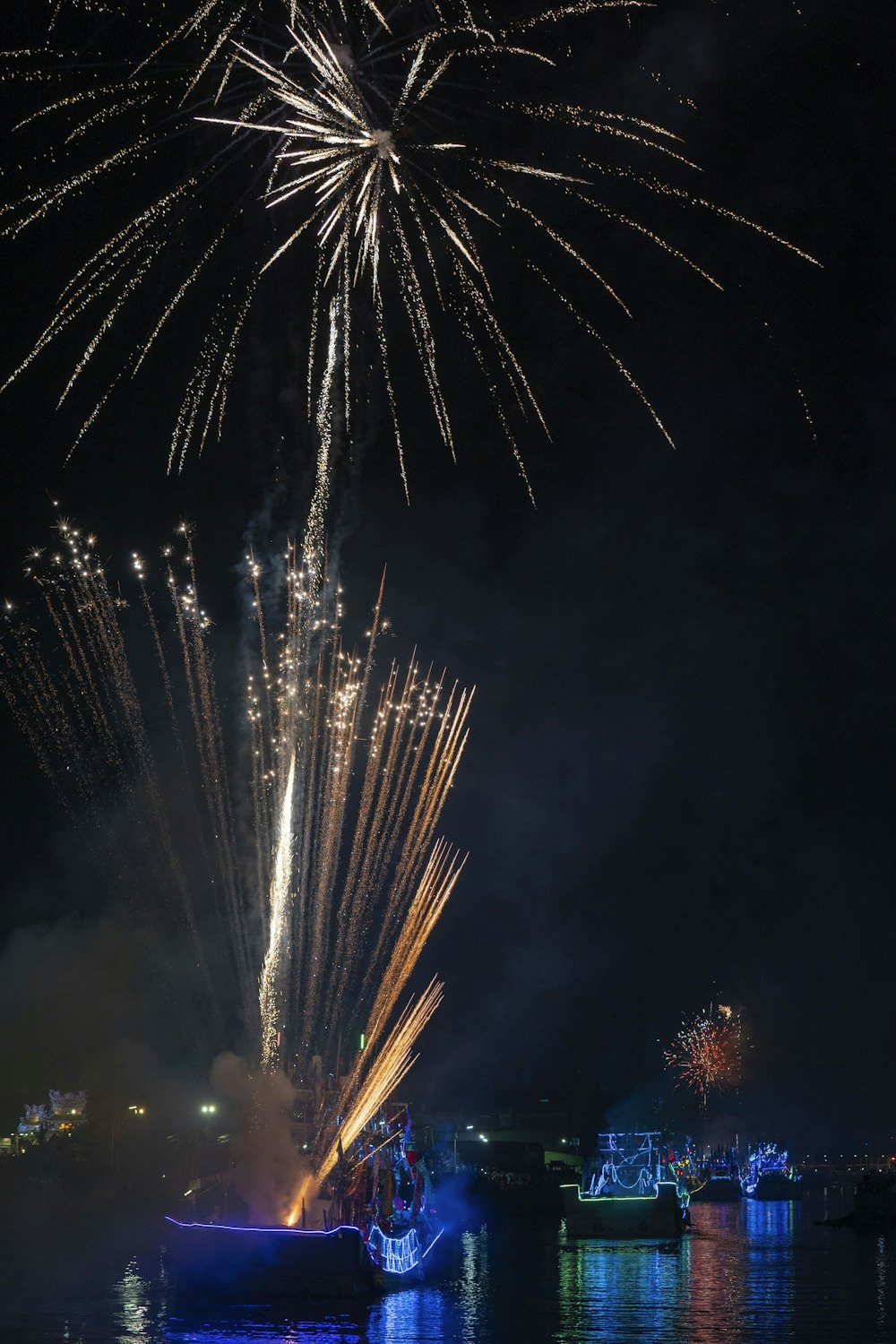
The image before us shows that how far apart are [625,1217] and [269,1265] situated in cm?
3336

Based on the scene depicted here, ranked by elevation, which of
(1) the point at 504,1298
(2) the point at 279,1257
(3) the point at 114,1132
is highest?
(2) the point at 279,1257

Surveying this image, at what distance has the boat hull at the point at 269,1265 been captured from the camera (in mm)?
27781

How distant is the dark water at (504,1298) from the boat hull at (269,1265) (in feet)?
1.27

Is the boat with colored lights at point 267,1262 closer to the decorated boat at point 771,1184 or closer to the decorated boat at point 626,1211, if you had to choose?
the decorated boat at point 626,1211

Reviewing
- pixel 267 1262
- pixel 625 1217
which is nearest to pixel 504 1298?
pixel 267 1262

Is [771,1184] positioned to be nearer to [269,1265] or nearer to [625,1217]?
[625,1217]

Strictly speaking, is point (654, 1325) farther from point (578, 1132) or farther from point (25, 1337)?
point (578, 1132)

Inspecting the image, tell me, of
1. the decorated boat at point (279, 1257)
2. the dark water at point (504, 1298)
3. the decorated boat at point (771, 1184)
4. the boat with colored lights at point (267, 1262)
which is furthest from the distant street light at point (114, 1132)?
the decorated boat at point (771, 1184)

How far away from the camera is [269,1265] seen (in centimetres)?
2783

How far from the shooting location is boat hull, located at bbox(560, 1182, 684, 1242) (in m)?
56.2

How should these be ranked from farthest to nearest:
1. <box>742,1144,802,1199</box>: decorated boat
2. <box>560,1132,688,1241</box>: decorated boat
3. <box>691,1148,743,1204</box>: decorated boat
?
1. <box>742,1144,802,1199</box>: decorated boat
2. <box>691,1148,743,1204</box>: decorated boat
3. <box>560,1132,688,1241</box>: decorated boat

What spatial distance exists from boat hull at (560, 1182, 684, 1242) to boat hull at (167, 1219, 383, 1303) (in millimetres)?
30924

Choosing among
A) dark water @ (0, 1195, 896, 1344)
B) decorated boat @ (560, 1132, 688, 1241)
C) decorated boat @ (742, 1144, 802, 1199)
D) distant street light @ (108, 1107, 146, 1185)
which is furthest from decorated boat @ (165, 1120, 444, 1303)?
decorated boat @ (742, 1144, 802, 1199)

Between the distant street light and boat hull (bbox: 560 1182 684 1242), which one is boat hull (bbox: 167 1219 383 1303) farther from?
the distant street light
